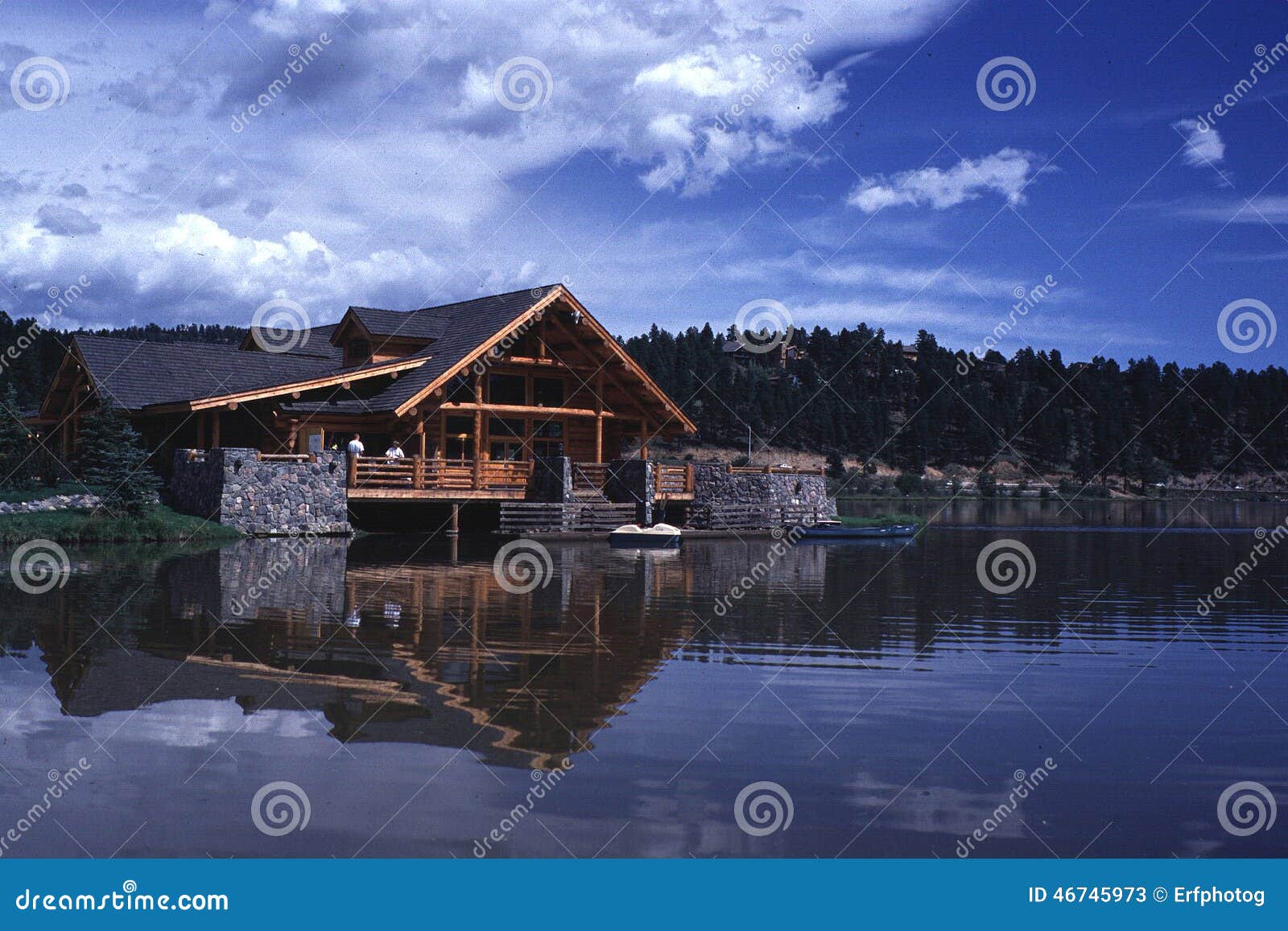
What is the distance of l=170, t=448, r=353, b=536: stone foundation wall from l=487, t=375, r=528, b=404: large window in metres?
7.68

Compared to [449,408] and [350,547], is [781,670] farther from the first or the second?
[449,408]

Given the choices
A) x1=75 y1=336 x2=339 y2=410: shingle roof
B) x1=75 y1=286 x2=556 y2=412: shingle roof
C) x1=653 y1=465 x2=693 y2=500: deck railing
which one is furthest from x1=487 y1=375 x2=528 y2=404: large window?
x1=75 y1=336 x2=339 y2=410: shingle roof

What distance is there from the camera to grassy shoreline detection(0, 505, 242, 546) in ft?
84.4

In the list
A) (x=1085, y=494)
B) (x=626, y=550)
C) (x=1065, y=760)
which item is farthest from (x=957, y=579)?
(x=1085, y=494)

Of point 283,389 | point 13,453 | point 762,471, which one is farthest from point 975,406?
point 13,453

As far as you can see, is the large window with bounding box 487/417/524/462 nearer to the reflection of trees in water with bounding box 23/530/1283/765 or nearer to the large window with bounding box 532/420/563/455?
the large window with bounding box 532/420/563/455

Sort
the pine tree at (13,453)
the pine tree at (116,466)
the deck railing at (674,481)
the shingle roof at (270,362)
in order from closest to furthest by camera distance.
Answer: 1. the pine tree at (116,466)
2. the pine tree at (13,453)
3. the shingle roof at (270,362)
4. the deck railing at (674,481)

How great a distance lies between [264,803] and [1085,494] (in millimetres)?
102226

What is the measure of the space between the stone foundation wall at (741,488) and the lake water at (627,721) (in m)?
21.0

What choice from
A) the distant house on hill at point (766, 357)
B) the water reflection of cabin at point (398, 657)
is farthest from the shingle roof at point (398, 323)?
the distant house on hill at point (766, 357)

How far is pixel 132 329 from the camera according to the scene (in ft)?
397

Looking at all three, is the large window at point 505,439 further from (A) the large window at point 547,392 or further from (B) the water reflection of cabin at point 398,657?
(B) the water reflection of cabin at point 398,657

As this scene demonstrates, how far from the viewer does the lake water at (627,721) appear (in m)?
6.53

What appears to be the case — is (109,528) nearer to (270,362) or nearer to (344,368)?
(344,368)
